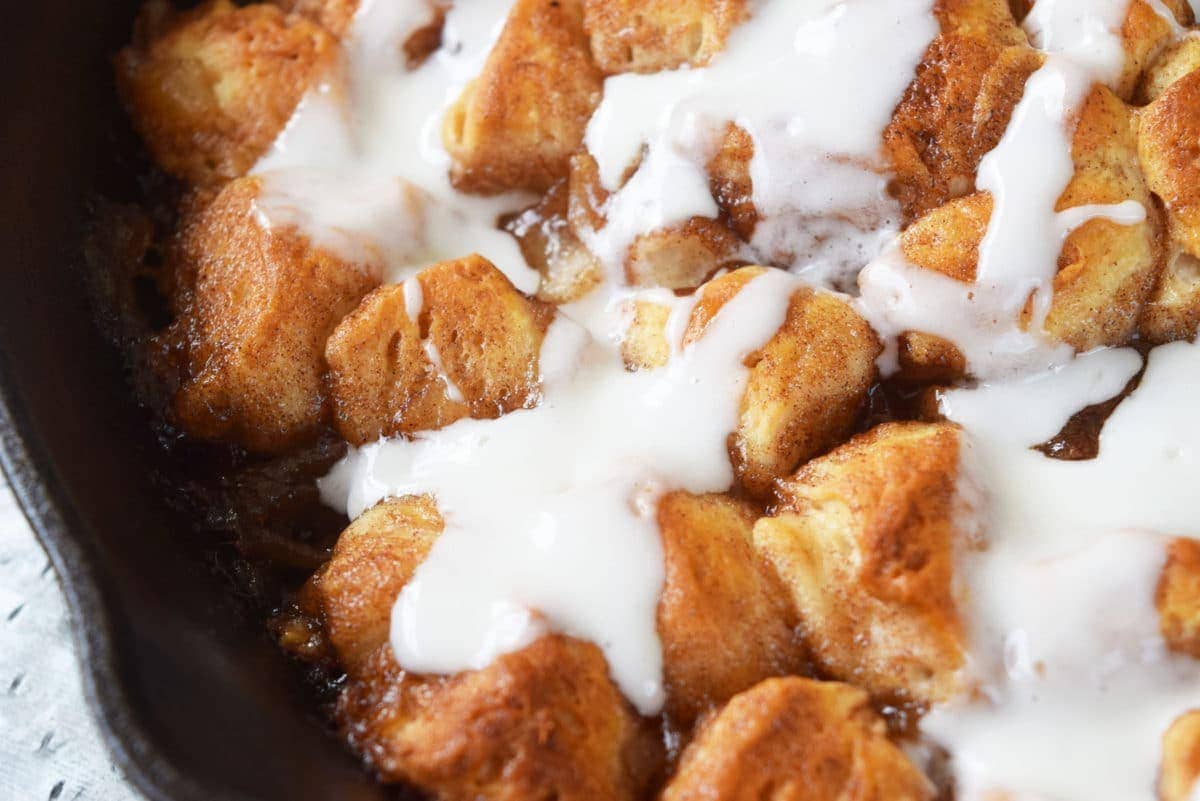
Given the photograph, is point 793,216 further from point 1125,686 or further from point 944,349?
point 1125,686

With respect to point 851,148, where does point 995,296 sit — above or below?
below

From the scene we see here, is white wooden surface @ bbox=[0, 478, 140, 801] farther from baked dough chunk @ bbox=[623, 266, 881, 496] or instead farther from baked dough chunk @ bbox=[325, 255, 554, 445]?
baked dough chunk @ bbox=[623, 266, 881, 496]

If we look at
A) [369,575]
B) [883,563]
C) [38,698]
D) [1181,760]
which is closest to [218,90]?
[369,575]

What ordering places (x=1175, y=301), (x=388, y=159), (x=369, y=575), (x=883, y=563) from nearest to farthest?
(x=883, y=563) → (x=369, y=575) → (x=1175, y=301) → (x=388, y=159)

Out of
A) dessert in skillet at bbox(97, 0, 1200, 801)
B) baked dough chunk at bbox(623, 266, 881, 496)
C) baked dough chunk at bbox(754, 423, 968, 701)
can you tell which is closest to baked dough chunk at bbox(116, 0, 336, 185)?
dessert in skillet at bbox(97, 0, 1200, 801)

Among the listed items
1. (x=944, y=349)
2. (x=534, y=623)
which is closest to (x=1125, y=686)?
(x=944, y=349)

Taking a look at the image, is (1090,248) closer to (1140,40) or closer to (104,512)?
(1140,40)
